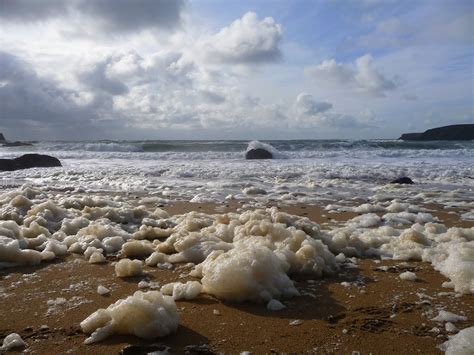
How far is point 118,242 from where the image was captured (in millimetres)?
4066

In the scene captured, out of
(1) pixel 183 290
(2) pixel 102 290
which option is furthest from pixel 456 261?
(2) pixel 102 290

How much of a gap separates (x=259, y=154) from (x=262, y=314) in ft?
62.3

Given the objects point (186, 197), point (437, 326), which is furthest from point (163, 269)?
point (186, 197)

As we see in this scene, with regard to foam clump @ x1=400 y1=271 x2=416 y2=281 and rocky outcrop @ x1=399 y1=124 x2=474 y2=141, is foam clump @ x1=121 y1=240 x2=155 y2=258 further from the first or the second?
rocky outcrop @ x1=399 y1=124 x2=474 y2=141

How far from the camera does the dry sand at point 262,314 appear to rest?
2.16 m

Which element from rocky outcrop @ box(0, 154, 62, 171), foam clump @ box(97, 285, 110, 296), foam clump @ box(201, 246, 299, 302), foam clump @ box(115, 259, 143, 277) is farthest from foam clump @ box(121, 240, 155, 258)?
rocky outcrop @ box(0, 154, 62, 171)

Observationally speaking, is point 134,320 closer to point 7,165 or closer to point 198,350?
point 198,350

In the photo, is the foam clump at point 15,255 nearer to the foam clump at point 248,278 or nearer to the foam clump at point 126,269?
the foam clump at point 126,269

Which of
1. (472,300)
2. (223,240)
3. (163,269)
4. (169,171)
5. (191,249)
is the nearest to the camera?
(472,300)

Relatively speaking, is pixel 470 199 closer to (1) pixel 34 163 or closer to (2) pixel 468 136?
(1) pixel 34 163

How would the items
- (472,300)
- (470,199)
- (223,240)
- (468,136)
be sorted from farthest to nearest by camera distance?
(468,136) < (470,199) < (223,240) < (472,300)

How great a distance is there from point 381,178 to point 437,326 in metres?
10.2

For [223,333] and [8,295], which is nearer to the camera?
[223,333]

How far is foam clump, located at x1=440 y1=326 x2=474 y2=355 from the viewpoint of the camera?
2.03 m
